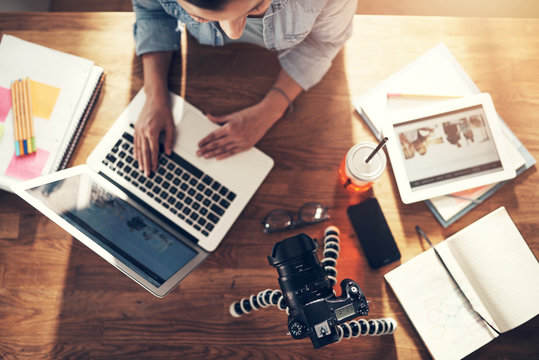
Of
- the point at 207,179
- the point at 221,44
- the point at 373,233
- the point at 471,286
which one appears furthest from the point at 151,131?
the point at 471,286

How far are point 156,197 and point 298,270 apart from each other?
1.56ft

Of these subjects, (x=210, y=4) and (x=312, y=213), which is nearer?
(x=210, y=4)

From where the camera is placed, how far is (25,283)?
3.22 ft

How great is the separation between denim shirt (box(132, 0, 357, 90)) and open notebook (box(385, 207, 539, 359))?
0.62 m

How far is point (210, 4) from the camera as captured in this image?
21.2 inches

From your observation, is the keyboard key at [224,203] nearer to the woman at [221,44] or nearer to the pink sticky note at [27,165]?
the woman at [221,44]

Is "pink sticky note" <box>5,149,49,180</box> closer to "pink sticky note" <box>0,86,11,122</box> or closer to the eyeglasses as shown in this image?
"pink sticky note" <box>0,86,11,122</box>

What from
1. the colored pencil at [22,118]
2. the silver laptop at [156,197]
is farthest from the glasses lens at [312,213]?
the colored pencil at [22,118]

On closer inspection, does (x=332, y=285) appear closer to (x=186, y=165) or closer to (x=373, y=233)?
(x=373, y=233)

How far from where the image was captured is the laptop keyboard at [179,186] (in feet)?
3.12

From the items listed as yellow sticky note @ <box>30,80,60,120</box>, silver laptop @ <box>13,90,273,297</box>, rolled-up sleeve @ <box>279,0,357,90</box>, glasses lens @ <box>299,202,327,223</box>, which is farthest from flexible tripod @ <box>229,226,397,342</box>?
yellow sticky note @ <box>30,80,60,120</box>

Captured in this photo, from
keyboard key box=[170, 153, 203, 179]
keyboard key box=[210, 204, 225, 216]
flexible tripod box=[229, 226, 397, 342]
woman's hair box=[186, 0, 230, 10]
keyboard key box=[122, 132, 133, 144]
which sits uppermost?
woman's hair box=[186, 0, 230, 10]

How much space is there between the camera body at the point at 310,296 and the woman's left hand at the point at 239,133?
0.36 m

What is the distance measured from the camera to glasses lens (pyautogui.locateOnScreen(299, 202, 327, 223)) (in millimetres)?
962
